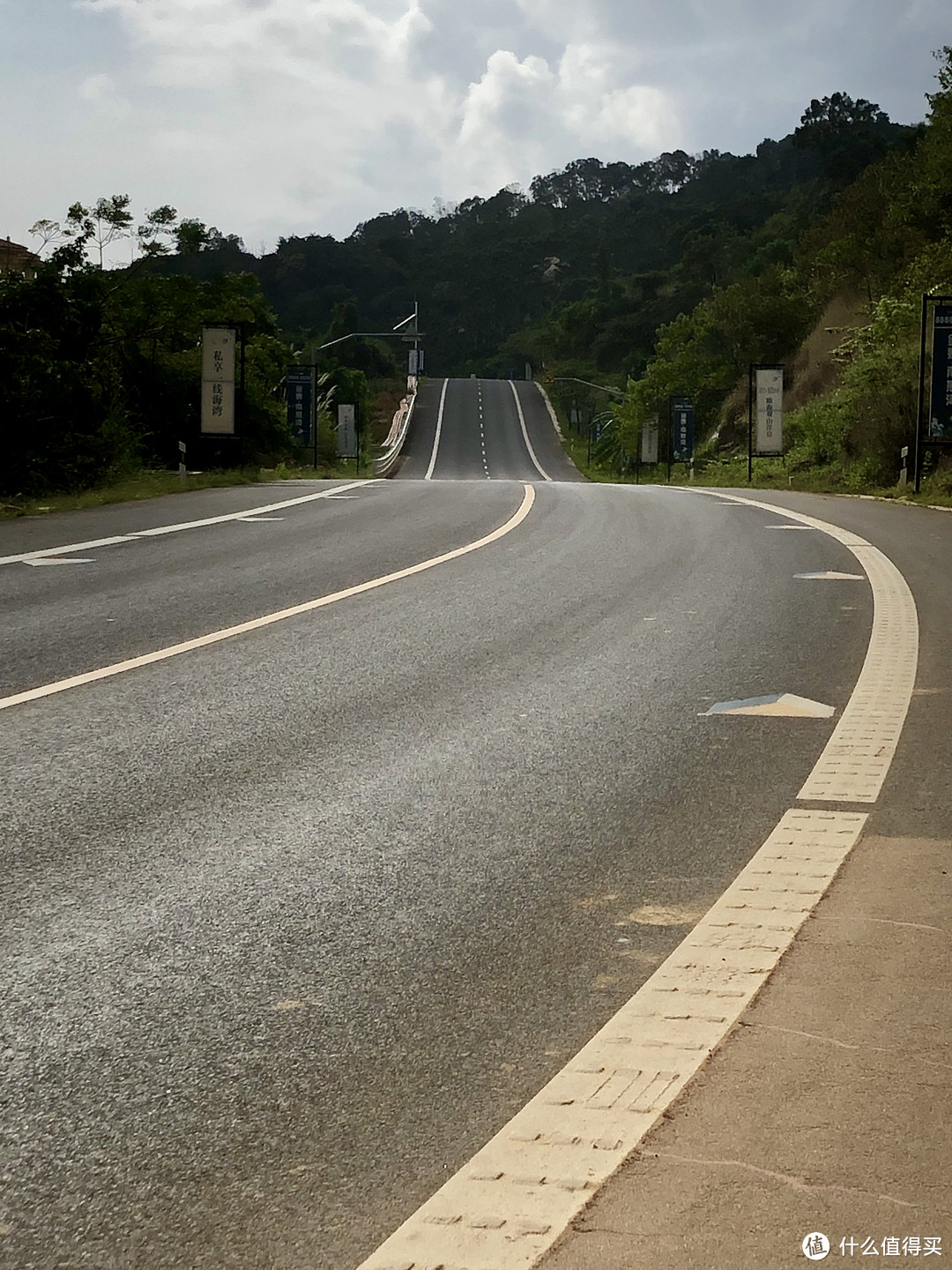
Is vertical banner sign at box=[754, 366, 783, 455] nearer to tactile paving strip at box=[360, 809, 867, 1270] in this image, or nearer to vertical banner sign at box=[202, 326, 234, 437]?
vertical banner sign at box=[202, 326, 234, 437]

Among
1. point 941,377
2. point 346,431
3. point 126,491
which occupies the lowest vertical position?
point 126,491

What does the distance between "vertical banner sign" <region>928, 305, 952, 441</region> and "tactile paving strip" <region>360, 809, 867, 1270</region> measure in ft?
78.7

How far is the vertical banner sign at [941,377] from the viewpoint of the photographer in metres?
26.5

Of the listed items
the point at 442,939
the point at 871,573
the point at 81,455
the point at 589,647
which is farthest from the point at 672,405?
the point at 442,939

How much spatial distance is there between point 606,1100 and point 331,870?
1.71 metres

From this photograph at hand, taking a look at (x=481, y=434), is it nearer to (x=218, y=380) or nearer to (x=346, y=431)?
(x=346, y=431)

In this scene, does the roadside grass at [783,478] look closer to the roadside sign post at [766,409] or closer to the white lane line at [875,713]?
the roadside sign post at [766,409]

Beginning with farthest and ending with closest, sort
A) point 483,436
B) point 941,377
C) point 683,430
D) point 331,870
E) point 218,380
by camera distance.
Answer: point 483,436 → point 683,430 → point 218,380 → point 941,377 → point 331,870

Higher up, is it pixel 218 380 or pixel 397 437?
pixel 397 437

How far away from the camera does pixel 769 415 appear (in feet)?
138

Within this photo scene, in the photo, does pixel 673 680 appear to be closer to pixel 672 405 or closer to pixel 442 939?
pixel 442 939

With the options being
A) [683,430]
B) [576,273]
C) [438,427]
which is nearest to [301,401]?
[683,430]

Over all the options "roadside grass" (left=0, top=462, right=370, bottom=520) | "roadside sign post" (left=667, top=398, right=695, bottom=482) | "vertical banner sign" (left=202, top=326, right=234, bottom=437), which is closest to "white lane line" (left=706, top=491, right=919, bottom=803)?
"roadside grass" (left=0, top=462, right=370, bottom=520)

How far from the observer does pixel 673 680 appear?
7.62m
